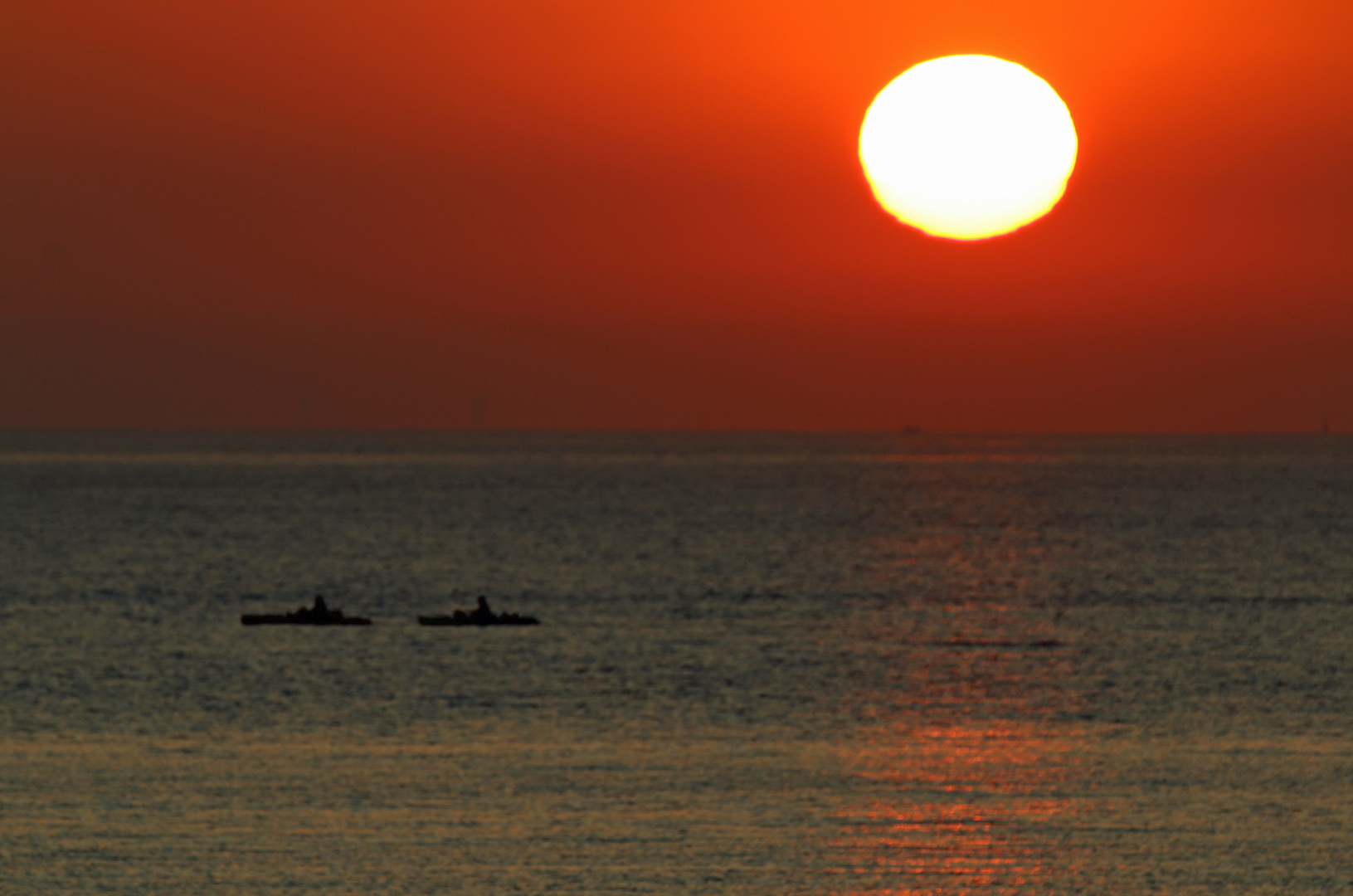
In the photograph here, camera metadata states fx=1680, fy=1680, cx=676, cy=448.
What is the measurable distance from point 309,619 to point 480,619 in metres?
7.80

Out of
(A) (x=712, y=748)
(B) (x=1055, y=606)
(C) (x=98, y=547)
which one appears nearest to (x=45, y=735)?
(A) (x=712, y=748)

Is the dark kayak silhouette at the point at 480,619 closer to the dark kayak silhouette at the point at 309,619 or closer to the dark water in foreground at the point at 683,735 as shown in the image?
the dark water in foreground at the point at 683,735

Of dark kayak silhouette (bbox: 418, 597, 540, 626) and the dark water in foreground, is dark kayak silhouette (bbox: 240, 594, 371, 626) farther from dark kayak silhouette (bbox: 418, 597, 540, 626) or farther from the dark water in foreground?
dark kayak silhouette (bbox: 418, 597, 540, 626)

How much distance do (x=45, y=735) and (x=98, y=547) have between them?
3493 inches

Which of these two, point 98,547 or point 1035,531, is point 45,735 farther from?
point 1035,531

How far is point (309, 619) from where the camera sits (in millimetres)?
75688

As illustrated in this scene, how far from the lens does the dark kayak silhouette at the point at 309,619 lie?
7519cm

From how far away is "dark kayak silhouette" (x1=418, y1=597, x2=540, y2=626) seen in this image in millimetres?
75312

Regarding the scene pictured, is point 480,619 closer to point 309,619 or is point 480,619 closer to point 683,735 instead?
point 309,619

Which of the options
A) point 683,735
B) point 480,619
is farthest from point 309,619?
point 683,735

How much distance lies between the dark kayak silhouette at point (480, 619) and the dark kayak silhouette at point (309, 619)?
3.12 m

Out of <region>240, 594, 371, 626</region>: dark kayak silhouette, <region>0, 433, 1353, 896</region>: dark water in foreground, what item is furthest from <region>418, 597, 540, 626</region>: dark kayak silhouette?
<region>240, 594, 371, 626</region>: dark kayak silhouette

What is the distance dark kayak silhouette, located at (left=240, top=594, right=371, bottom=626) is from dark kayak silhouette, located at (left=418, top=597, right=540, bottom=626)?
10.2ft

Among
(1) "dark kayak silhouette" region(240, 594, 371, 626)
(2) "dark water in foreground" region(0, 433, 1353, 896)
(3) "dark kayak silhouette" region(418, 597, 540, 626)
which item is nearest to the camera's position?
(2) "dark water in foreground" region(0, 433, 1353, 896)
